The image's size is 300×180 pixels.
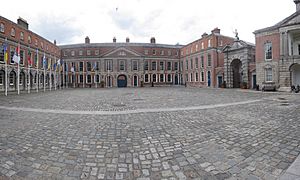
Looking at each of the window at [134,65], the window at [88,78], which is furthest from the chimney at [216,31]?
the window at [88,78]

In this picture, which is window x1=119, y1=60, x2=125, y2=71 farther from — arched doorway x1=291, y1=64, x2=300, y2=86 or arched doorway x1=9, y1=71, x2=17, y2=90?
arched doorway x1=291, y1=64, x2=300, y2=86


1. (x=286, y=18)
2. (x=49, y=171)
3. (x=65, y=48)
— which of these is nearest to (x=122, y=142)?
(x=49, y=171)

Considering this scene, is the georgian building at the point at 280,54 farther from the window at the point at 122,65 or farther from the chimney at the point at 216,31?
the window at the point at 122,65

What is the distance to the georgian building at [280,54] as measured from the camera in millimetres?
21908

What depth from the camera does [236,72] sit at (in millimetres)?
33500

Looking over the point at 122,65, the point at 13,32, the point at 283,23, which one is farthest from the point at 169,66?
the point at 13,32

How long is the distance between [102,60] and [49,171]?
50.9m

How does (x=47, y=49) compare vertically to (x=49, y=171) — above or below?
above

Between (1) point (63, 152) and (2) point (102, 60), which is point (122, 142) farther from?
(2) point (102, 60)

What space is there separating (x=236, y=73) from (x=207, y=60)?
319 inches

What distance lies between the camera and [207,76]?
1560 inches

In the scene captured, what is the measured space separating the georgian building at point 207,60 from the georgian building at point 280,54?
10415 mm

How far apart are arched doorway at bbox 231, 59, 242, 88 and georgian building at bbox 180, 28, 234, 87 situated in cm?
263

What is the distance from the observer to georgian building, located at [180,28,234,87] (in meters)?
37.2
